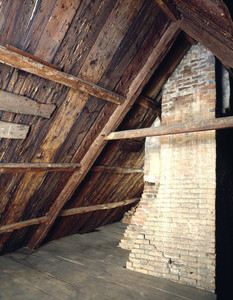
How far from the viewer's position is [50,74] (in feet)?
7.39

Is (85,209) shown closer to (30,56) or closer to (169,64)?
(169,64)

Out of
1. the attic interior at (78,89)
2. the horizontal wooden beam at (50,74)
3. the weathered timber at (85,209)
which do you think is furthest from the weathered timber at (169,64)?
the weathered timber at (85,209)

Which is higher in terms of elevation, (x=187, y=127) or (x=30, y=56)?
(x=30, y=56)

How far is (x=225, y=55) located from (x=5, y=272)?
3.73 metres

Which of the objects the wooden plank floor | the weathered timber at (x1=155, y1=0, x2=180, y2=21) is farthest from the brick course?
the weathered timber at (x1=155, y1=0, x2=180, y2=21)

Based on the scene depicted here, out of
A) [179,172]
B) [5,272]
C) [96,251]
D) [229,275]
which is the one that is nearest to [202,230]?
[179,172]

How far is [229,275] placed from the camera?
10.7ft

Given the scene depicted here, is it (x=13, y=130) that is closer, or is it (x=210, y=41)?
(x=13, y=130)

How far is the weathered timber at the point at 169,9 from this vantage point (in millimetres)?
2450

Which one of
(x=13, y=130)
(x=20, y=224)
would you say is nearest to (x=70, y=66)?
(x=13, y=130)

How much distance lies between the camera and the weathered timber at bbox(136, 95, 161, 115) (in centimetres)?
352

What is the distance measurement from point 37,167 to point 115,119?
117 centimetres

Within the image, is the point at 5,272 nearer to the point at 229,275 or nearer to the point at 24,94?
the point at 24,94

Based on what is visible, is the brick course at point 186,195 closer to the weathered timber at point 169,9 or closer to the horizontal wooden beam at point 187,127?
the horizontal wooden beam at point 187,127
